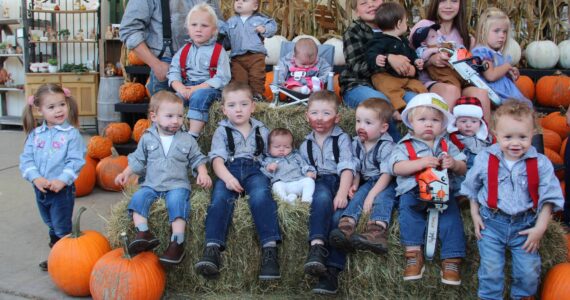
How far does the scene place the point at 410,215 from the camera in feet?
11.5

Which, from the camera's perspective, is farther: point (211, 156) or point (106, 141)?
point (106, 141)

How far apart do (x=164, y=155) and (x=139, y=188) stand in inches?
12.5

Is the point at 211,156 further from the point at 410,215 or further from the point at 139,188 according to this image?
the point at 410,215

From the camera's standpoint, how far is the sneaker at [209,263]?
3.40 metres

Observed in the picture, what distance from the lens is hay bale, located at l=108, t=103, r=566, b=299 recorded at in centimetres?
352

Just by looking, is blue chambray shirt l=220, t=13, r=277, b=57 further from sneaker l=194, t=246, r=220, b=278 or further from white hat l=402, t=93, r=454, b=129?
sneaker l=194, t=246, r=220, b=278

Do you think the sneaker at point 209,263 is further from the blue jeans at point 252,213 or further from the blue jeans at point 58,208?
the blue jeans at point 58,208

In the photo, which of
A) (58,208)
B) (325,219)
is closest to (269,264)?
(325,219)

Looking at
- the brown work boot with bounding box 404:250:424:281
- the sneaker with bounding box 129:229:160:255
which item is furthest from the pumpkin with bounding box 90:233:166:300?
the brown work boot with bounding box 404:250:424:281

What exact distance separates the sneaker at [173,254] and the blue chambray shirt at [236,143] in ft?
2.33

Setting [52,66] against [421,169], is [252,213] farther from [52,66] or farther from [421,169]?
[52,66]

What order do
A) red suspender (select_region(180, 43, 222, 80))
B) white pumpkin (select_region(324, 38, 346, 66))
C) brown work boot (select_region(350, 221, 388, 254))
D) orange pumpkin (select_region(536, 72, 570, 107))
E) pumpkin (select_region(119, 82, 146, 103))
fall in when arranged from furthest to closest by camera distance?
pumpkin (select_region(119, 82, 146, 103))
white pumpkin (select_region(324, 38, 346, 66))
orange pumpkin (select_region(536, 72, 570, 107))
red suspender (select_region(180, 43, 222, 80))
brown work boot (select_region(350, 221, 388, 254))

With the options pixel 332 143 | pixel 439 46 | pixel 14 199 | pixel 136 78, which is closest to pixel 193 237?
pixel 332 143

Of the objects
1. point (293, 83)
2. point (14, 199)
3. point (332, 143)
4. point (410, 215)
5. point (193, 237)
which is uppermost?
point (293, 83)
